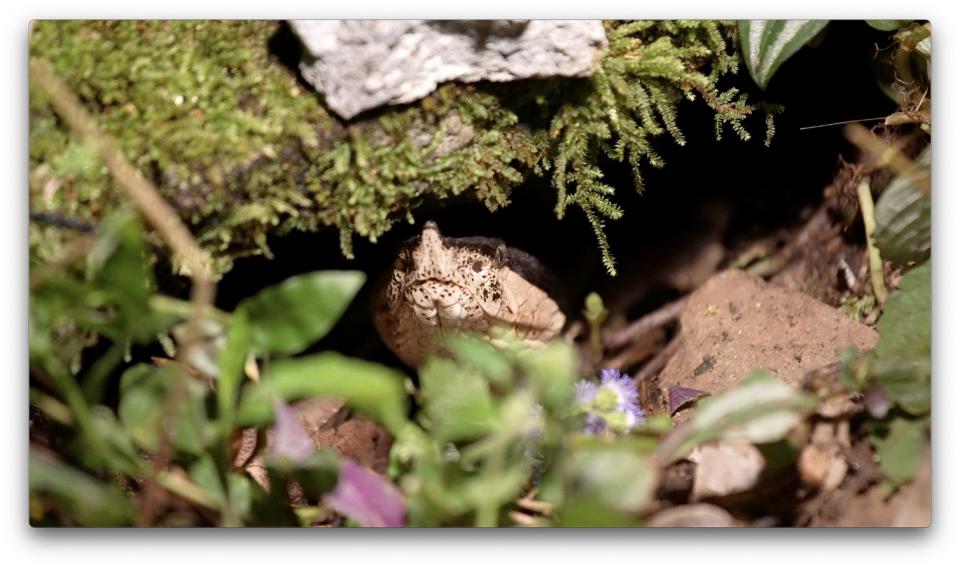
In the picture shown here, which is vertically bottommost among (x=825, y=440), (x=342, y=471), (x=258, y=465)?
(x=258, y=465)

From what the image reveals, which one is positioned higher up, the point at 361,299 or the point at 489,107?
the point at 489,107

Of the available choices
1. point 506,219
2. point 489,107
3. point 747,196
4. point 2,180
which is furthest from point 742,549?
point 2,180

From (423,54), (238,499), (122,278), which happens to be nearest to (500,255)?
(423,54)

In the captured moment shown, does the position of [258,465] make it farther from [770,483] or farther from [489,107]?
[770,483]

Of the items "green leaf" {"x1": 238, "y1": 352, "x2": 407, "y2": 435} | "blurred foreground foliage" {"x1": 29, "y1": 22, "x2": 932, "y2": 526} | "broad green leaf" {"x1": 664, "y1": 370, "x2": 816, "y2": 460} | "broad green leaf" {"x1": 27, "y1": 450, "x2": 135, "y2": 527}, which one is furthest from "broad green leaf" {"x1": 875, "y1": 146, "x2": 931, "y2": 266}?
"broad green leaf" {"x1": 27, "y1": 450, "x2": 135, "y2": 527}

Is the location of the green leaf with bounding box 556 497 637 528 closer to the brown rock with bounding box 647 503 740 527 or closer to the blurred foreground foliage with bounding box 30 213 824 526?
the blurred foreground foliage with bounding box 30 213 824 526

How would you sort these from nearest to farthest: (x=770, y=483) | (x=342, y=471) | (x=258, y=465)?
(x=342, y=471)
(x=770, y=483)
(x=258, y=465)

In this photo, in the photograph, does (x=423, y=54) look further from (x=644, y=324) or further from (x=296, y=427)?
(x=644, y=324)
